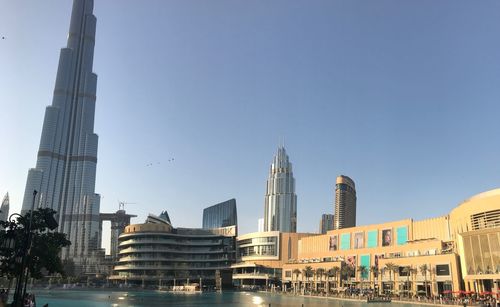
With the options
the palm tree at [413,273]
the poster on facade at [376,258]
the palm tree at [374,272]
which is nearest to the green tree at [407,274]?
the palm tree at [413,273]

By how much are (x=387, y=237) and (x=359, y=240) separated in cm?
1216

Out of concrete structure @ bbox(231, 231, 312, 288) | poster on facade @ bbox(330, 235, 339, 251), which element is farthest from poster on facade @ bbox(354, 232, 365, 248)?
concrete structure @ bbox(231, 231, 312, 288)

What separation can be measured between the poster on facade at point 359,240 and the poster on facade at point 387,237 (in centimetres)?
868

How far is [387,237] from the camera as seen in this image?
139250 millimetres

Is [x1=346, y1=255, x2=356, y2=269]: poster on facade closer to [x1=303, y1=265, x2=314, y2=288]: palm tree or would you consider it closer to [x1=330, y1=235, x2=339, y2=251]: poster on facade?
[x1=330, y1=235, x2=339, y2=251]: poster on facade

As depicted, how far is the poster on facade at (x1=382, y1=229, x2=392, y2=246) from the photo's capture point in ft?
453

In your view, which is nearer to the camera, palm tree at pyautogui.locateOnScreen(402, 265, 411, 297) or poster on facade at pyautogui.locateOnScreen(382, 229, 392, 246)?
palm tree at pyautogui.locateOnScreen(402, 265, 411, 297)

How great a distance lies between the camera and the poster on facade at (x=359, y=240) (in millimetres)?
148038

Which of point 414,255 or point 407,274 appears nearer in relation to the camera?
point 407,274

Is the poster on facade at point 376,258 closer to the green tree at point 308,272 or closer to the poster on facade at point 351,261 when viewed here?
the poster on facade at point 351,261

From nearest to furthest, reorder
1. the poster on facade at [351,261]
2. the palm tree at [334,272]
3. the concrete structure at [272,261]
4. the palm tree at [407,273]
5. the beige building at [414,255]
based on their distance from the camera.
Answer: the beige building at [414,255] < the palm tree at [407,273] < the palm tree at [334,272] < the poster on facade at [351,261] < the concrete structure at [272,261]

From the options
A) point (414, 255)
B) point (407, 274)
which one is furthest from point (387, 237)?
point (407, 274)

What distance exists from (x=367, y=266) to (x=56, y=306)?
91.1m

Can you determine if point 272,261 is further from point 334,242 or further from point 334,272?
point 334,272
